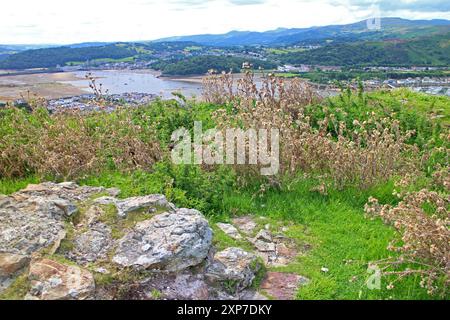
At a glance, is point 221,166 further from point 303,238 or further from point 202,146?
point 303,238

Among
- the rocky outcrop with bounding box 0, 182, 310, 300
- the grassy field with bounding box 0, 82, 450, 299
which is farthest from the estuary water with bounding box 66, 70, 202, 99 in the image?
the rocky outcrop with bounding box 0, 182, 310, 300

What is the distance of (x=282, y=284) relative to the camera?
4.66 metres

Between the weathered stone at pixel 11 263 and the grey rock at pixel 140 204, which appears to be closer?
the weathered stone at pixel 11 263

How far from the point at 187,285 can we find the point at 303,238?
6.89 ft

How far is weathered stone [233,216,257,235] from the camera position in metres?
5.97

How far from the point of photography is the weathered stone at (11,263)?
4043mm

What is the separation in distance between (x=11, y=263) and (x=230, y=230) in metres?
2.87

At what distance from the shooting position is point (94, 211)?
5250 millimetres

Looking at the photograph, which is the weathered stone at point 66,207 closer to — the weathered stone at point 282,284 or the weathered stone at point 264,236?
the weathered stone at point 264,236

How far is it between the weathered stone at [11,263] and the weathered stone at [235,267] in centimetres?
195

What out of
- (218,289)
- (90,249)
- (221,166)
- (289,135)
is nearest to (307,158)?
(289,135)

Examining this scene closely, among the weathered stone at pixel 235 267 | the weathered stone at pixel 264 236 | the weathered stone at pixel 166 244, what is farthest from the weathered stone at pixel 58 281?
the weathered stone at pixel 264 236

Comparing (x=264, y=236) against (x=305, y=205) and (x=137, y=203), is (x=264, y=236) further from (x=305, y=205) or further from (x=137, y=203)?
(x=137, y=203)

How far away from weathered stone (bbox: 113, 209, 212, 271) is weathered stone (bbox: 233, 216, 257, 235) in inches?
46.4
